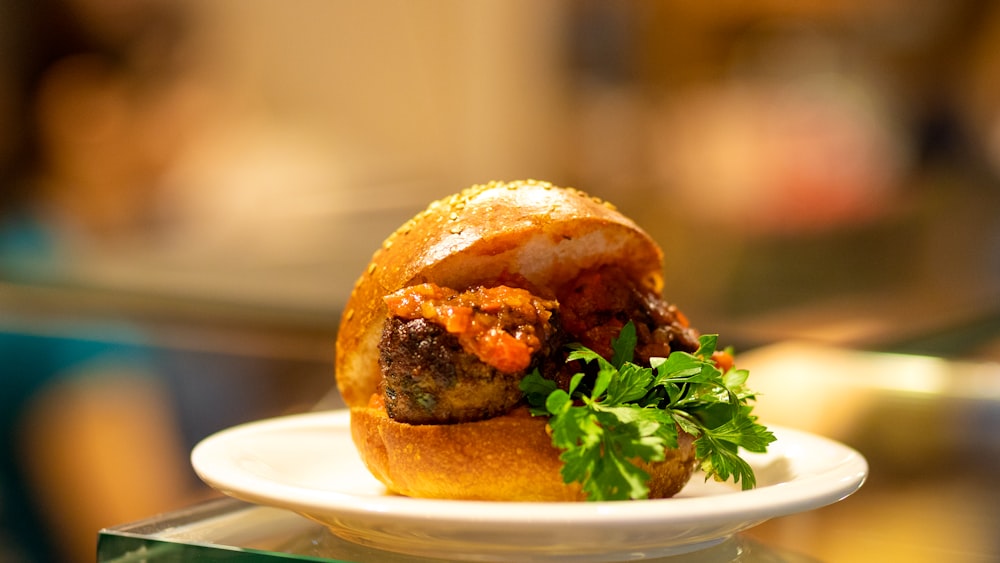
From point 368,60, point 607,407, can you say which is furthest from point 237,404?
point 368,60

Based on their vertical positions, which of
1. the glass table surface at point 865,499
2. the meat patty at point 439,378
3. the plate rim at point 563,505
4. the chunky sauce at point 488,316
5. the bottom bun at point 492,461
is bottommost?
the glass table surface at point 865,499

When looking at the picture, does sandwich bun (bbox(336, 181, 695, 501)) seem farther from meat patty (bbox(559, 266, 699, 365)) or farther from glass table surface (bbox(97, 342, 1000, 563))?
glass table surface (bbox(97, 342, 1000, 563))

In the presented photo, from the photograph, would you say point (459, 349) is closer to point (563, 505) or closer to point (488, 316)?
point (488, 316)

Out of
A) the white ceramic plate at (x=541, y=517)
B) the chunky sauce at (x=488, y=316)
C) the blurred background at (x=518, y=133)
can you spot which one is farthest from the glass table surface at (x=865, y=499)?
the blurred background at (x=518, y=133)

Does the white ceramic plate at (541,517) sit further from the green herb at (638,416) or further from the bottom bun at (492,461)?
the bottom bun at (492,461)

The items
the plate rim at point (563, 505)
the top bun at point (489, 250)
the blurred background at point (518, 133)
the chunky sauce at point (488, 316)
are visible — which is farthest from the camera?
the blurred background at point (518, 133)

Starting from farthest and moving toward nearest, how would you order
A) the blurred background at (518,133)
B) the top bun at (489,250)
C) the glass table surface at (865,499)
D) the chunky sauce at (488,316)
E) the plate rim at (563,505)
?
the blurred background at (518,133), the top bun at (489,250), the chunky sauce at (488,316), the glass table surface at (865,499), the plate rim at (563,505)
